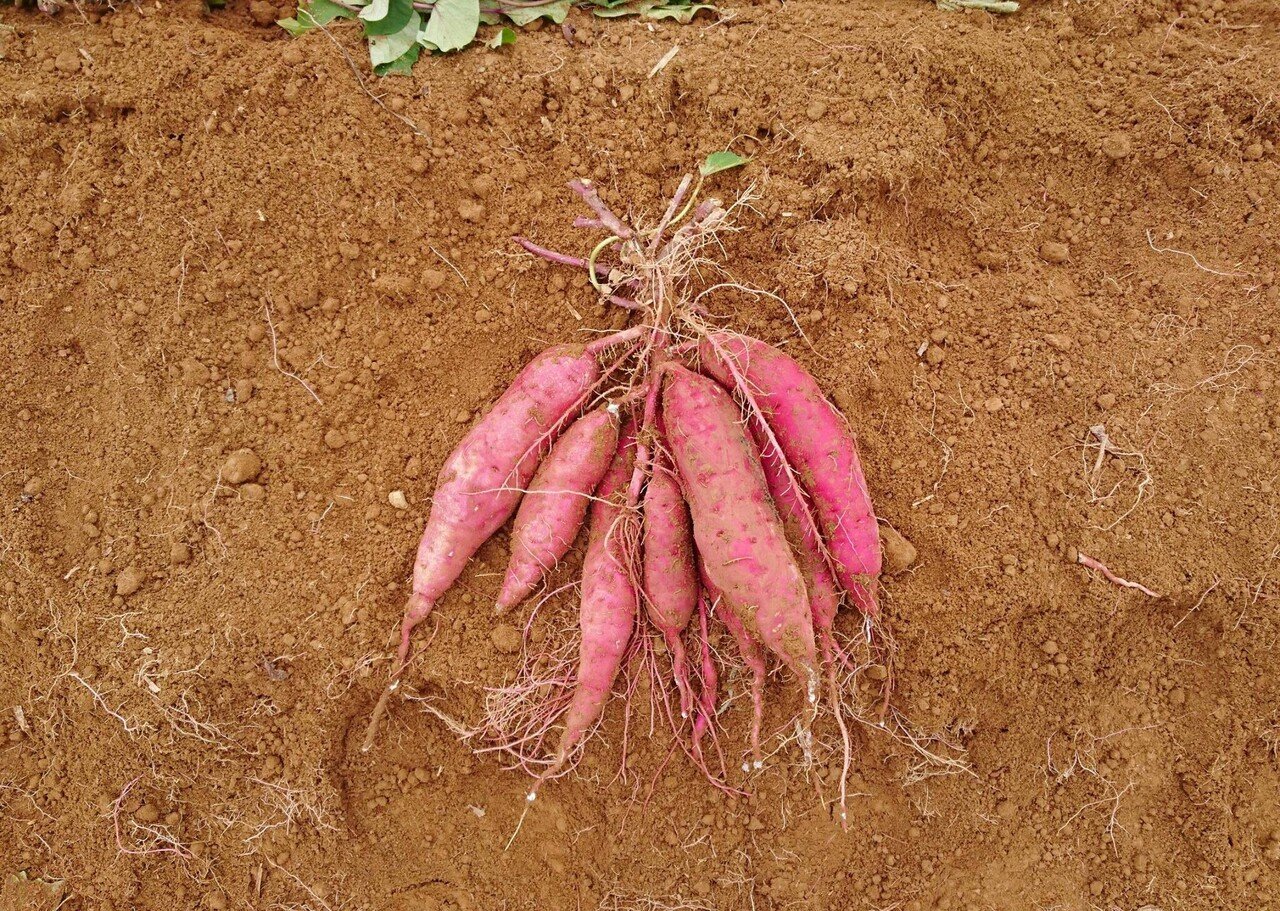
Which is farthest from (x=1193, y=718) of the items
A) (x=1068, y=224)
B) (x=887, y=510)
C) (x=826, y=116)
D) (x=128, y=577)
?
(x=128, y=577)

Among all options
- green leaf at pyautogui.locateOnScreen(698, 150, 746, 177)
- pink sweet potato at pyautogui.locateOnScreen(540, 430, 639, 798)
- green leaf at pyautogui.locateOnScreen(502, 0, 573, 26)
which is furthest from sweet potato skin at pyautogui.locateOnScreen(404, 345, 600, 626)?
green leaf at pyautogui.locateOnScreen(502, 0, 573, 26)

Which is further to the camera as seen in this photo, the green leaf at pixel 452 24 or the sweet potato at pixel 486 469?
the green leaf at pixel 452 24

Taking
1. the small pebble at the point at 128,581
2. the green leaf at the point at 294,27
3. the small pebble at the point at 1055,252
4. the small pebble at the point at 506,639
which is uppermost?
the green leaf at the point at 294,27

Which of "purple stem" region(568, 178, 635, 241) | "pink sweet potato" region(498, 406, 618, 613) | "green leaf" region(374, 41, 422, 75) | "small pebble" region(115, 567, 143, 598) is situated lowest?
"small pebble" region(115, 567, 143, 598)

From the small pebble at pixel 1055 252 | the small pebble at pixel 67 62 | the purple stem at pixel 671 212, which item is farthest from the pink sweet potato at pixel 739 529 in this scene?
the small pebble at pixel 67 62

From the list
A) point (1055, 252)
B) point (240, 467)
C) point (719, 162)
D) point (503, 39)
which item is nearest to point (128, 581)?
point (240, 467)

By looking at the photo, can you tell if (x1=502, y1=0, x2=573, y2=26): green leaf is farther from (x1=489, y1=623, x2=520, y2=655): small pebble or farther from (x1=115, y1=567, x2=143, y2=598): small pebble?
Answer: (x1=115, y1=567, x2=143, y2=598): small pebble

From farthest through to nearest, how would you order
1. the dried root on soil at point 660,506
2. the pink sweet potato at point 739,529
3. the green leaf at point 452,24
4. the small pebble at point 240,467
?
the green leaf at point 452,24 < the small pebble at point 240,467 < the dried root on soil at point 660,506 < the pink sweet potato at point 739,529

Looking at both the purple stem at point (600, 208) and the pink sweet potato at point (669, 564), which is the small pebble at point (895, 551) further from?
the purple stem at point (600, 208)
